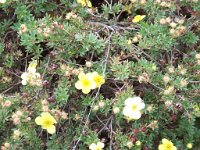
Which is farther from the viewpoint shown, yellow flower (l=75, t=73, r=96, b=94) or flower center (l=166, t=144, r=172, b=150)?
flower center (l=166, t=144, r=172, b=150)

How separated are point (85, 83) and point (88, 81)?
0.07ft

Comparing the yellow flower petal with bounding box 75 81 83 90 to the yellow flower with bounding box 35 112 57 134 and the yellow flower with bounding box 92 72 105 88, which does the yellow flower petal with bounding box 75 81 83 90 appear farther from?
the yellow flower with bounding box 35 112 57 134

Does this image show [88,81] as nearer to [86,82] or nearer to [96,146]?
[86,82]

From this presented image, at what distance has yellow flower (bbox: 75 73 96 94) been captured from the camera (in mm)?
1864

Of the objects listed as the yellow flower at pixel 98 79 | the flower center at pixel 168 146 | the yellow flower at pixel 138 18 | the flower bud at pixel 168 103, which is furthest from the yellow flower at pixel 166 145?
the yellow flower at pixel 138 18

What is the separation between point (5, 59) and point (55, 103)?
1.24ft

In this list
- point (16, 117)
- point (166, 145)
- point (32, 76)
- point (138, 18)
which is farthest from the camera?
point (138, 18)

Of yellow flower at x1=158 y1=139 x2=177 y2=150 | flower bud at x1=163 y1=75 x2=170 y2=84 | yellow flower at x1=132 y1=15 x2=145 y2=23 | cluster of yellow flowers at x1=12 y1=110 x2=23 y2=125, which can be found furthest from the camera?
yellow flower at x1=132 y1=15 x2=145 y2=23

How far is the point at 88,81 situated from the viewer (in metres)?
1.86

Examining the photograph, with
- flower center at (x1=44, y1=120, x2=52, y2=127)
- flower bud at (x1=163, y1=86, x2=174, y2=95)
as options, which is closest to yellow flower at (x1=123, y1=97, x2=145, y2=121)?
flower bud at (x1=163, y1=86, x2=174, y2=95)

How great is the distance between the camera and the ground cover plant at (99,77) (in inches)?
73.6

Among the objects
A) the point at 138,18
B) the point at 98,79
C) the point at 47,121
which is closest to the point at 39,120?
the point at 47,121

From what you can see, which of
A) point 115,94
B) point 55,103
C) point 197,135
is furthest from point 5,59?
point 197,135

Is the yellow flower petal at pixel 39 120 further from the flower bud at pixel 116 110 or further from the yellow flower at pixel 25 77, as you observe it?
the flower bud at pixel 116 110
